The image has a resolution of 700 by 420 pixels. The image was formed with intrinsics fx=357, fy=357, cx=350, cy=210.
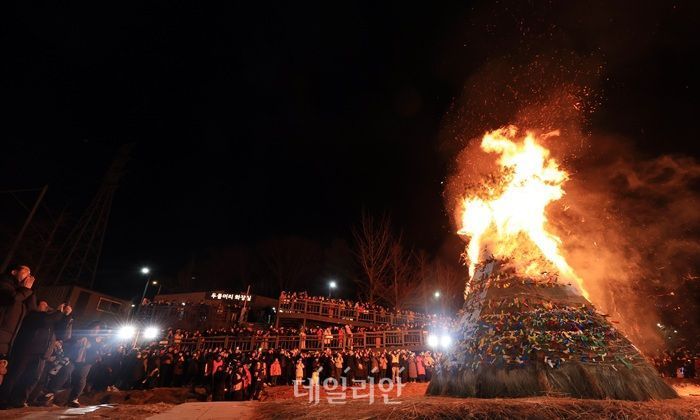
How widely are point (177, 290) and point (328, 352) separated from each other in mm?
48384

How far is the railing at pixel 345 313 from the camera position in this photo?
28.0 m

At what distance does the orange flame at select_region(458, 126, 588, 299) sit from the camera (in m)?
10.8

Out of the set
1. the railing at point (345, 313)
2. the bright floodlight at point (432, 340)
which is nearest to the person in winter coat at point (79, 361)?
the railing at point (345, 313)

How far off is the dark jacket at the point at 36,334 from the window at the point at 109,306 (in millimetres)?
24658

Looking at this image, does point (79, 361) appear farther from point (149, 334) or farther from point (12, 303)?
point (149, 334)

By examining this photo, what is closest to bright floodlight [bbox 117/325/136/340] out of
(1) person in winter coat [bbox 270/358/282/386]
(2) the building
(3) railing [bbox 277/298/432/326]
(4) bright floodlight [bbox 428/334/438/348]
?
(1) person in winter coat [bbox 270/358/282/386]

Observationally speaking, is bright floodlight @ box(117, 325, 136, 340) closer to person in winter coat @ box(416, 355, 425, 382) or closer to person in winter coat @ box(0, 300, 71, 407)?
person in winter coat @ box(0, 300, 71, 407)

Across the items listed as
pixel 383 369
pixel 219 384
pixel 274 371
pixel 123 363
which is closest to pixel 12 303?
pixel 219 384

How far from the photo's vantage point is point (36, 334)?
28.7 ft

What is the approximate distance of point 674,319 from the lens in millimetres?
23859

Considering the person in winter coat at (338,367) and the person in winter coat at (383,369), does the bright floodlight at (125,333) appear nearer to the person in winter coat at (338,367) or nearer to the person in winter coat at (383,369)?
the person in winter coat at (338,367)

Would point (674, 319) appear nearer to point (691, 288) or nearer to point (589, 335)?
point (691, 288)

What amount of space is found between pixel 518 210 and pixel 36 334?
1399 cm

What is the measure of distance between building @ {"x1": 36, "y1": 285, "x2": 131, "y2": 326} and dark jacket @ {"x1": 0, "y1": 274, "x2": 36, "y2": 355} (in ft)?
74.1
